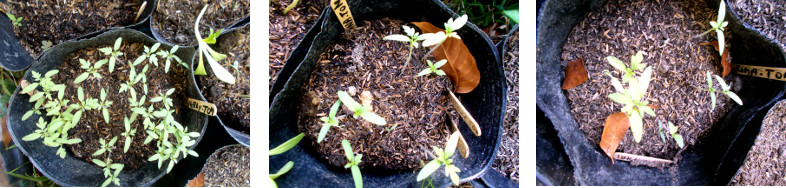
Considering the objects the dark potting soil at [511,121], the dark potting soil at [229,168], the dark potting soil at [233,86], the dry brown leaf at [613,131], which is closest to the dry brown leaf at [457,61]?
the dark potting soil at [511,121]

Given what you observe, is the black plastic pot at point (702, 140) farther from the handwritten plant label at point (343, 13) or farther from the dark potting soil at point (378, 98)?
the handwritten plant label at point (343, 13)

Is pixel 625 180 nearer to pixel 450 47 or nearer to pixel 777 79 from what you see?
pixel 777 79

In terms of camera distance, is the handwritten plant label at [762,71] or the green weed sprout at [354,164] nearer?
the green weed sprout at [354,164]

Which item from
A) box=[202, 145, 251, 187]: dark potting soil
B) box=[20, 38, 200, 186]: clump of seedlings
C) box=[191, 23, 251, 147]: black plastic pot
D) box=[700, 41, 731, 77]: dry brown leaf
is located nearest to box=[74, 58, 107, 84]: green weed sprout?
box=[20, 38, 200, 186]: clump of seedlings

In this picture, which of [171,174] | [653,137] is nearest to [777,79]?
[653,137]

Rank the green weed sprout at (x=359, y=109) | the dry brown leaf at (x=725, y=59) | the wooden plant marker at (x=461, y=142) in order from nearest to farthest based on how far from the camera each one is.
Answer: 1. the green weed sprout at (x=359, y=109)
2. the wooden plant marker at (x=461, y=142)
3. the dry brown leaf at (x=725, y=59)

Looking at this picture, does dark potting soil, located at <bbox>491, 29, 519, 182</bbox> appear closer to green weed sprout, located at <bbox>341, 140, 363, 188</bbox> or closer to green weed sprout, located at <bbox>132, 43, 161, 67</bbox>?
green weed sprout, located at <bbox>341, 140, 363, 188</bbox>

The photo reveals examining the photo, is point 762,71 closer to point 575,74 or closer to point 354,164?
point 575,74
